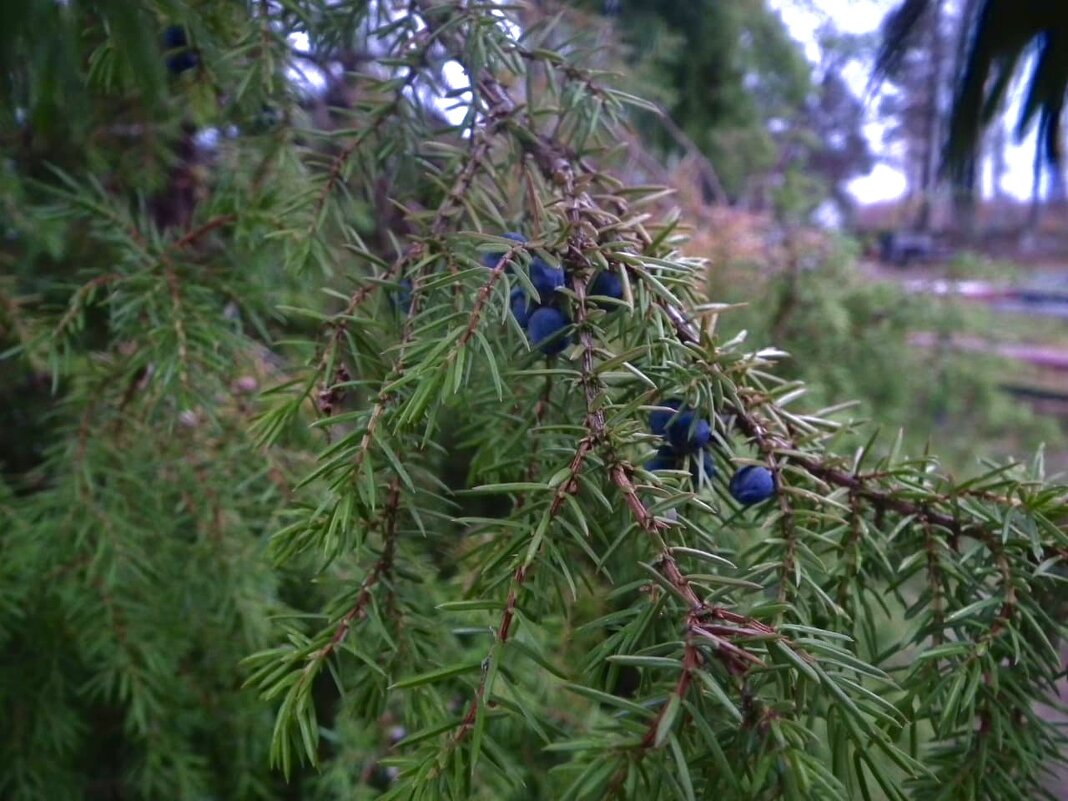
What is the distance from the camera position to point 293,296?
76 cm

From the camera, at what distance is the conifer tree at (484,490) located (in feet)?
0.93

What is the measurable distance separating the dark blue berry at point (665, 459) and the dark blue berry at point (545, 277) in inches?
3.4

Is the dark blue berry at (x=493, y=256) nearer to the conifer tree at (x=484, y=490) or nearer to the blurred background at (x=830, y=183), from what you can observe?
the conifer tree at (x=484, y=490)

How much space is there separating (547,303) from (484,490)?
0.32ft

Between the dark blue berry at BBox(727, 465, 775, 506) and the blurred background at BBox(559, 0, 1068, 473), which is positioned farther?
the blurred background at BBox(559, 0, 1068, 473)

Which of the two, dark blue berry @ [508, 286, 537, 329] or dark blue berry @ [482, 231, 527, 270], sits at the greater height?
dark blue berry @ [482, 231, 527, 270]

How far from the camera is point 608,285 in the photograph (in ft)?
1.19

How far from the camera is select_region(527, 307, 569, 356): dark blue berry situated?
0.34 m

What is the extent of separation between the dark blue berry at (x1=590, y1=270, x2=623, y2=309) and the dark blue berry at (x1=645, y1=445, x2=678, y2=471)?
0.07 meters

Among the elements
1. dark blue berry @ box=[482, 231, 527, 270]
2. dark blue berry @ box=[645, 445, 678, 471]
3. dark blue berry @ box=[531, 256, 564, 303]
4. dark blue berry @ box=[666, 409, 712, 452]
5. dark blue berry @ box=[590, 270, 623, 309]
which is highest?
dark blue berry @ box=[482, 231, 527, 270]

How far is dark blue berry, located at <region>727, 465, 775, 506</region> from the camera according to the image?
1.25ft

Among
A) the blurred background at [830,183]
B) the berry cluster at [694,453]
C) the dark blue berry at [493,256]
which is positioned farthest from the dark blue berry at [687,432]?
the blurred background at [830,183]

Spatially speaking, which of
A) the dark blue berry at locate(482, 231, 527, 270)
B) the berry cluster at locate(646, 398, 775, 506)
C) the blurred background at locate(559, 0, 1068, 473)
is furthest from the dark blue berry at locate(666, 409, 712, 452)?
the blurred background at locate(559, 0, 1068, 473)

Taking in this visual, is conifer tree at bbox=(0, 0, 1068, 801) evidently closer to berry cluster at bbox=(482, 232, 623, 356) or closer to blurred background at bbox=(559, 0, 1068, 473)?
berry cluster at bbox=(482, 232, 623, 356)
